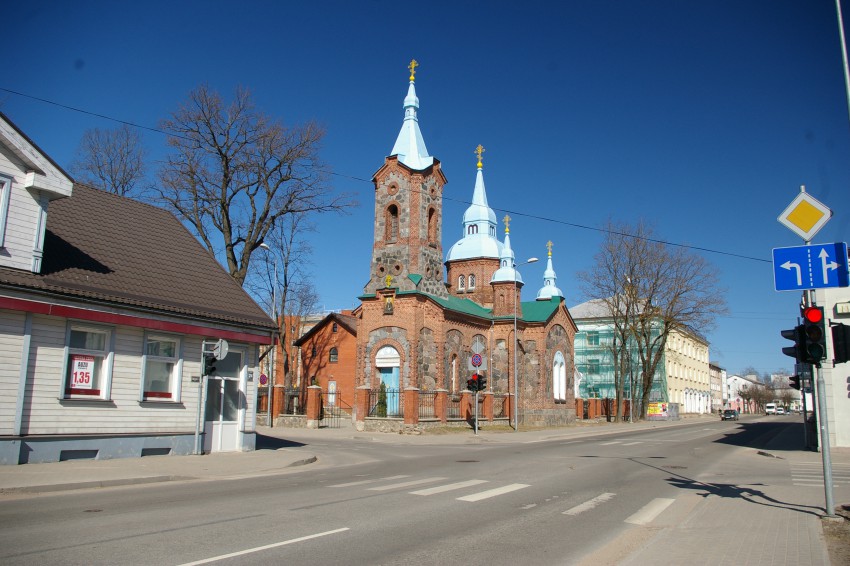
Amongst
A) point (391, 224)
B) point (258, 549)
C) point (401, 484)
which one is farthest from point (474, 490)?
point (391, 224)

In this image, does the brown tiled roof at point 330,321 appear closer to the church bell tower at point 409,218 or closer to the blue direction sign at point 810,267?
the church bell tower at point 409,218

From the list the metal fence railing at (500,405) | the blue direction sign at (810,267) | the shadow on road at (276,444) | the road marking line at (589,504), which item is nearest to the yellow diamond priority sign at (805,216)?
the blue direction sign at (810,267)

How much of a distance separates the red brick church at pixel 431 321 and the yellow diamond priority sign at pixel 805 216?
82.0 ft

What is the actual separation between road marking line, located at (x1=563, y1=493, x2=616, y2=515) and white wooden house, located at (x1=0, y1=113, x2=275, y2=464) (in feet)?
35.0

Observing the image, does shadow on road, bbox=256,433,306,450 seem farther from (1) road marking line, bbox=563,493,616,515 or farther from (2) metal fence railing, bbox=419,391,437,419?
(1) road marking line, bbox=563,493,616,515

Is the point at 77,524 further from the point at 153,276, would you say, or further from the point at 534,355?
the point at 534,355

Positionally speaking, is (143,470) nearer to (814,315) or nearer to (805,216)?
(814,315)

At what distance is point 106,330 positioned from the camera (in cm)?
1584

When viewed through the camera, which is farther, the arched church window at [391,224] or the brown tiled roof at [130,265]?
the arched church window at [391,224]

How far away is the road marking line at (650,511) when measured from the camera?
9.52 meters

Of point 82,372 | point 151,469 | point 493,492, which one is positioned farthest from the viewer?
point 82,372

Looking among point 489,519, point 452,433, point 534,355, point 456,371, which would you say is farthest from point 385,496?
point 534,355

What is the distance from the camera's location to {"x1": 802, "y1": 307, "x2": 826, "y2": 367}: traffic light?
9492mm

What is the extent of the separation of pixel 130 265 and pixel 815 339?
15.9 metres
